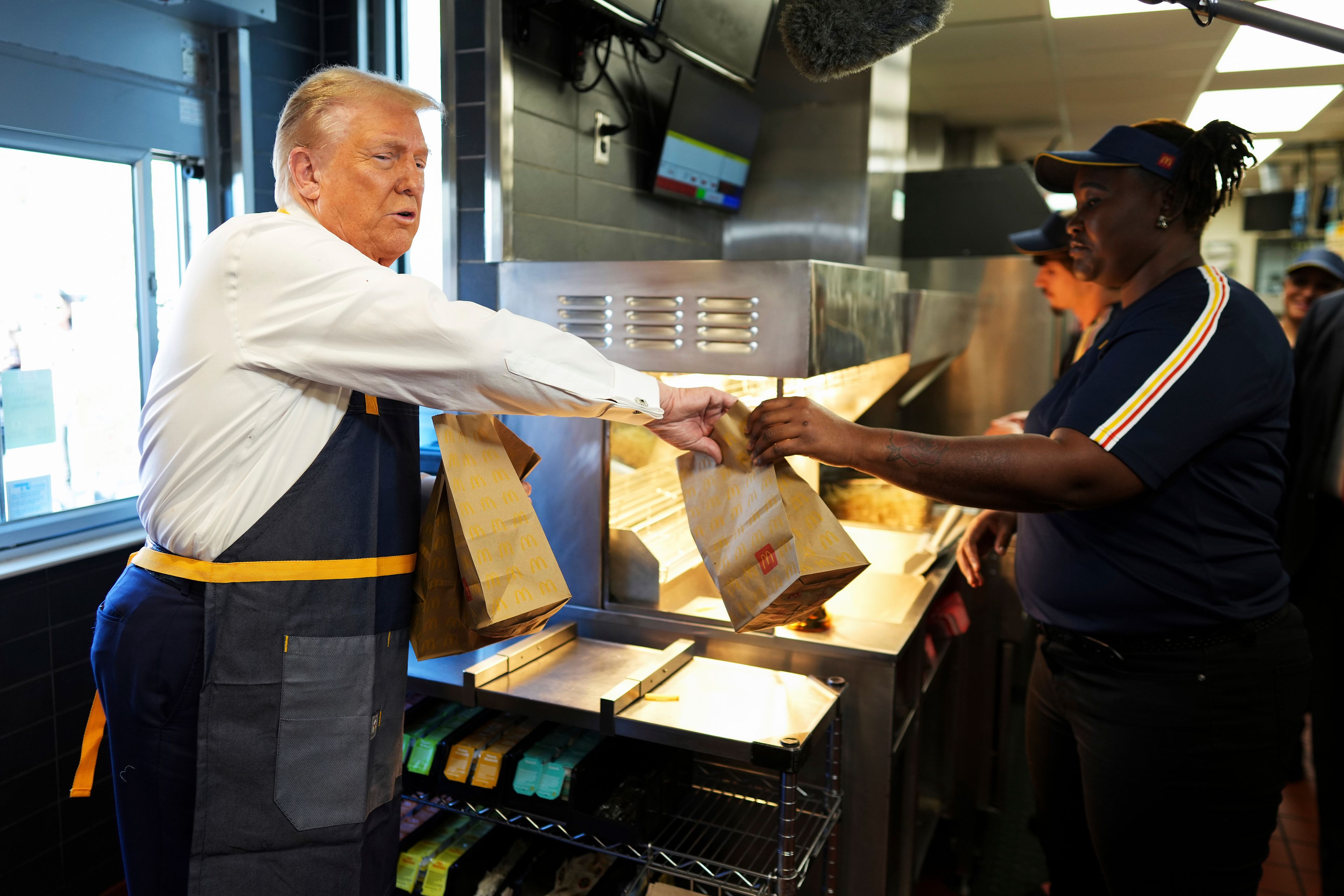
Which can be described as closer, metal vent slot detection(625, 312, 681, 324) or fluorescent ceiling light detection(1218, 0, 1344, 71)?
metal vent slot detection(625, 312, 681, 324)

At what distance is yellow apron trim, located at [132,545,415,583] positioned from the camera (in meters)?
1.38

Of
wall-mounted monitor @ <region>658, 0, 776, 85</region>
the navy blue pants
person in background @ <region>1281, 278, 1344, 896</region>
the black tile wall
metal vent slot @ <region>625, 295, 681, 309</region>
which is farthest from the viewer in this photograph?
person in background @ <region>1281, 278, 1344, 896</region>

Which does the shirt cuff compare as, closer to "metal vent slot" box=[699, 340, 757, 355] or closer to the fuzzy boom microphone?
"metal vent slot" box=[699, 340, 757, 355]

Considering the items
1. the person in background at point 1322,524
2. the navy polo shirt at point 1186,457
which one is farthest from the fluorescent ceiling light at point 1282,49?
the navy polo shirt at point 1186,457

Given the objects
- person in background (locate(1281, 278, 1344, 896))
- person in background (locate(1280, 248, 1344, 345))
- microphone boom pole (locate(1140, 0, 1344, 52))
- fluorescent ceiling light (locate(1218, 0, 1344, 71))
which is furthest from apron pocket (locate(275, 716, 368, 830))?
fluorescent ceiling light (locate(1218, 0, 1344, 71))

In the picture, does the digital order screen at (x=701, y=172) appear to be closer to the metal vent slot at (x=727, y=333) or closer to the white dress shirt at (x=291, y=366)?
the metal vent slot at (x=727, y=333)

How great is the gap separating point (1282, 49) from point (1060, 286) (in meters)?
2.75

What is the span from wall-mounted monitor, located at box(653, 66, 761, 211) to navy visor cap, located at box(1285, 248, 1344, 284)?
252cm

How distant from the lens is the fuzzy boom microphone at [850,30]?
1.56 m

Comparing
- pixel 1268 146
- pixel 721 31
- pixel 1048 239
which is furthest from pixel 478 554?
pixel 1268 146

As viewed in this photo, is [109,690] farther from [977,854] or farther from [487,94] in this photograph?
[977,854]

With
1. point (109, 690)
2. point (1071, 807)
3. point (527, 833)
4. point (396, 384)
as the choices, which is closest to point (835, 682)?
Answer: point (1071, 807)

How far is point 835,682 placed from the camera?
1993 mm

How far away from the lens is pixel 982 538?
249cm
